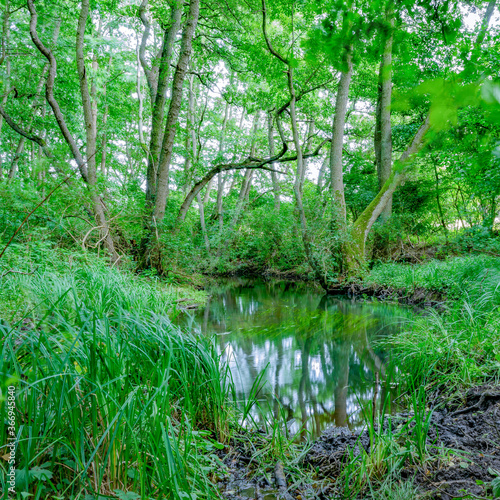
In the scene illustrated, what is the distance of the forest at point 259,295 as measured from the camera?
1.30 m

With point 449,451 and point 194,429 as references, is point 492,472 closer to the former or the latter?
point 449,451

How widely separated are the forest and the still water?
4 centimetres

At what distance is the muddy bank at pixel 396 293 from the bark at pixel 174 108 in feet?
17.2

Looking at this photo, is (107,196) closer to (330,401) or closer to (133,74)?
(330,401)

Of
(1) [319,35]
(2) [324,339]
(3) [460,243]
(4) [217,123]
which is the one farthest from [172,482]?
(4) [217,123]

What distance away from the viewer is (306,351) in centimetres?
461

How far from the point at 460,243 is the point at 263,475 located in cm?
973

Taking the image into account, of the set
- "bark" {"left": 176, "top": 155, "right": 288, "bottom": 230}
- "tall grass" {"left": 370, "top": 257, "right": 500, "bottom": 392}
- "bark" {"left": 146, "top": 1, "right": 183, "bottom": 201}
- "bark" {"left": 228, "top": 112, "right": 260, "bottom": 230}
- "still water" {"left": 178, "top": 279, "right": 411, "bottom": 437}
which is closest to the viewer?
"tall grass" {"left": 370, "top": 257, "right": 500, "bottom": 392}

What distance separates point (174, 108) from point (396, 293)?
6.88 metres

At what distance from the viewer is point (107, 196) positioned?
7.66m

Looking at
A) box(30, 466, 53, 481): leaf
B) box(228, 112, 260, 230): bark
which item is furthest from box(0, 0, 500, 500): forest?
box(228, 112, 260, 230): bark

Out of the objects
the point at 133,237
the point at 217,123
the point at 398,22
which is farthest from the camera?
the point at 217,123

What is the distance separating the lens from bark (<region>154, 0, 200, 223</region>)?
26.4 feet

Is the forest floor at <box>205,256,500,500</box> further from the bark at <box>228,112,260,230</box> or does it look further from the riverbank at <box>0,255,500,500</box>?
the bark at <box>228,112,260,230</box>
